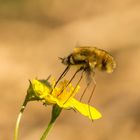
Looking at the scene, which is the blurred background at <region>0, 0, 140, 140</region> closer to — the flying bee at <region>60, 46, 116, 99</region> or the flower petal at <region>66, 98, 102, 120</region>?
the flower petal at <region>66, 98, 102, 120</region>

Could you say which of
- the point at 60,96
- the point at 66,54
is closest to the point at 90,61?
the point at 60,96

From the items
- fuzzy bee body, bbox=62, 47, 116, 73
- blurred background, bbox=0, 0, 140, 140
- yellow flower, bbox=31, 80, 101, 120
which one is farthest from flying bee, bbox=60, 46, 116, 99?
blurred background, bbox=0, 0, 140, 140

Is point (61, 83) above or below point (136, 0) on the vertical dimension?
below

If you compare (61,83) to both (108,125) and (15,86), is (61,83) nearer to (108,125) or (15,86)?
(108,125)

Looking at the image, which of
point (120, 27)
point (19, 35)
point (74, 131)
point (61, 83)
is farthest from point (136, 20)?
point (61, 83)

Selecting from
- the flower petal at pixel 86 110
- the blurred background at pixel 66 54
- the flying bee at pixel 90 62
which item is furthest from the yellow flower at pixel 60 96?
the blurred background at pixel 66 54
